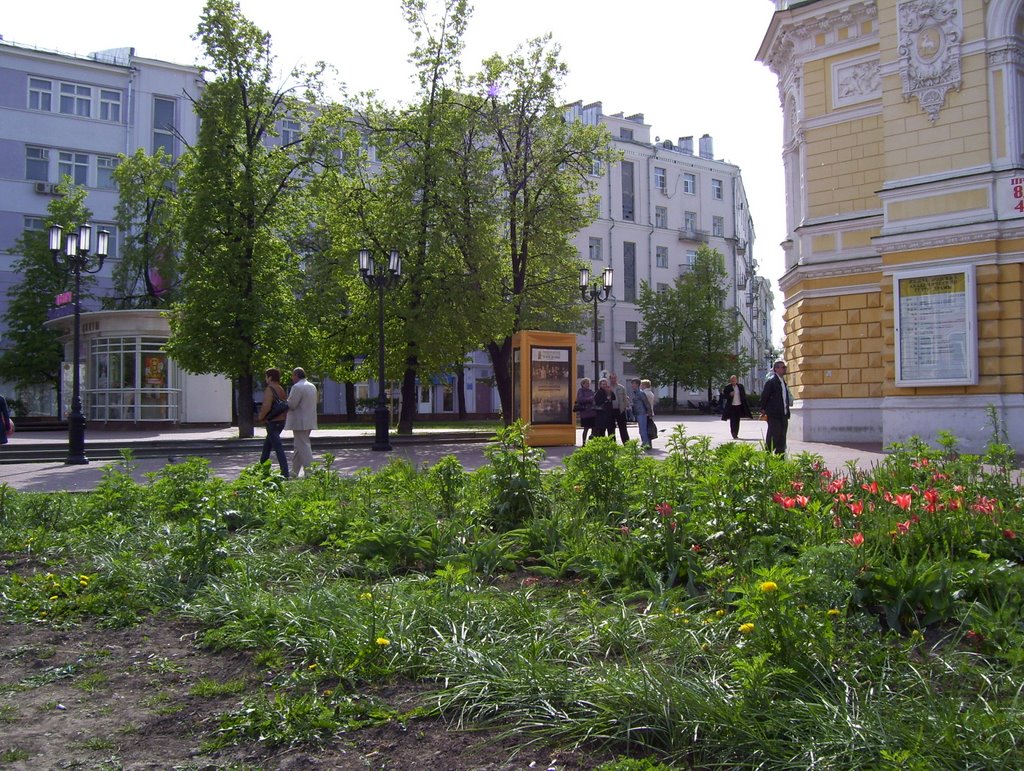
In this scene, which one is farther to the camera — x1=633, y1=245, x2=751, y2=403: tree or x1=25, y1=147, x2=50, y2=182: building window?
x1=633, y1=245, x2=751, y2=403: tree

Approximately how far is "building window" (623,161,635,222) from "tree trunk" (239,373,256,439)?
4341 cm

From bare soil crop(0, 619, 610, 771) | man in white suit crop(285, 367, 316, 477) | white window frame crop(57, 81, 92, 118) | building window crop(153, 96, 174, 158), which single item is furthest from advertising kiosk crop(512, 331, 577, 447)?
white window frame crop(57, 81, 92, 118)

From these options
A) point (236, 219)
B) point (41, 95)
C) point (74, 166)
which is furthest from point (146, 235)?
point (236, 219)

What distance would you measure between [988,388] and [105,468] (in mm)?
15805

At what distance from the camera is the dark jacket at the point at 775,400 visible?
14211 millimetres

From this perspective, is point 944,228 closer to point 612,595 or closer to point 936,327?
point 936,327

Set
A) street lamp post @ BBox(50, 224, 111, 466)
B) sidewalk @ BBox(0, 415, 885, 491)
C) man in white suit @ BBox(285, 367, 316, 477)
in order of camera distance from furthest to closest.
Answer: street lamp post @ BBox(50, 224, 111, 466), sidewalk @ BBox(0, 415, 885, 491), man in white suit @ BBox(285, 367, 316, 477)

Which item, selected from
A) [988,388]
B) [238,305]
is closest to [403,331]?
[238,305]

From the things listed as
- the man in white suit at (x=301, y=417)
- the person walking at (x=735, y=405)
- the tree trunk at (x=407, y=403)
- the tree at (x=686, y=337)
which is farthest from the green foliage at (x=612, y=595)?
the tree at (x=686, y=337)

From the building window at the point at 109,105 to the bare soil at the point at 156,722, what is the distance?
47541 mm

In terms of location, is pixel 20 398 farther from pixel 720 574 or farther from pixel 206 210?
pixel 720 574

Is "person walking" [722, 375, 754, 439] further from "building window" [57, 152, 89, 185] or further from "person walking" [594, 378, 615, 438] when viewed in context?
"building window" [57, 152, 89, 185]

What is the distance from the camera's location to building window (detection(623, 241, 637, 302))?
2581 inches

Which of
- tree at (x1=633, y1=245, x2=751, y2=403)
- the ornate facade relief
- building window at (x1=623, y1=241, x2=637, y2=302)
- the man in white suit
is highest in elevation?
building window at (x1=623, y1=241, x2=637, y2=302)
